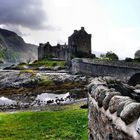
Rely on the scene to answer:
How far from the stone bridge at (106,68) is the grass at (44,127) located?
69.1ft

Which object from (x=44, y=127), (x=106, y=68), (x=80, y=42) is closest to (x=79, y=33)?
(x=80, y=42)

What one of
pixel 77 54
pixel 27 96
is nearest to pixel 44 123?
pixel 27 96

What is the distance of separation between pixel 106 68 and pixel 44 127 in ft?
156

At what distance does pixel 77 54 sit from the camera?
158500 millimetres

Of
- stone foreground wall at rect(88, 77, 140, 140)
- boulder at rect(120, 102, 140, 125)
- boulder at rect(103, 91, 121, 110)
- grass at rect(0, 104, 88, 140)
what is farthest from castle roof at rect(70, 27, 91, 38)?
boulder at rect(120, 102, 140, 125)

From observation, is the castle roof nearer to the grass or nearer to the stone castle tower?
the stone castle tower

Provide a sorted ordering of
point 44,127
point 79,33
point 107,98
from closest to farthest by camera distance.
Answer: point 107,98 → point 44,127 → point 79,33

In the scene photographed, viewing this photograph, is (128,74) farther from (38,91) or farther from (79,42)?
(79,42)

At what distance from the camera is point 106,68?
74688 millimetres

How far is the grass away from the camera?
80.4ft

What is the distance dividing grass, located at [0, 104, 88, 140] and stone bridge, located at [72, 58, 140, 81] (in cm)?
2106

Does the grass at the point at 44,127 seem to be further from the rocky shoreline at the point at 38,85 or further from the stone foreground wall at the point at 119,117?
the rocky shoreline at the point at 38,85

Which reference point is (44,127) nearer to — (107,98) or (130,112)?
(107,98)

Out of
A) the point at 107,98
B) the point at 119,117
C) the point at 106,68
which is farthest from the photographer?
the point at 106,68
